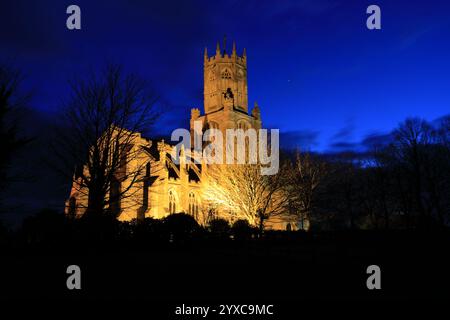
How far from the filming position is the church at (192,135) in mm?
40469

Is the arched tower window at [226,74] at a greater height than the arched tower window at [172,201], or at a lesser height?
greater

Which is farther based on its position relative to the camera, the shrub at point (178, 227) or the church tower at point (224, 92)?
the church tower at point (224, 92)

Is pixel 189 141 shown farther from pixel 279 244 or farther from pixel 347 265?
pixel 347 265

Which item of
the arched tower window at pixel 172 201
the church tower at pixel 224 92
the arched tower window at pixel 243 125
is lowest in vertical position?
the arched tower window at pixel 172 201

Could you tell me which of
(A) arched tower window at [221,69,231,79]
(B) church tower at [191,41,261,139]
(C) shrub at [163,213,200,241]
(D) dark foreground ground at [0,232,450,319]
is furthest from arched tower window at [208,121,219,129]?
(D) dark foreground ground at [0,232,450,319]

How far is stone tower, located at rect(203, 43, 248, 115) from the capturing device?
2867 inches

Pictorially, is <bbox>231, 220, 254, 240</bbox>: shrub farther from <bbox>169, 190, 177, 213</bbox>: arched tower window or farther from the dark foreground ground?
<bbox>169, 190, 177, 213</bbox>: arched tower window

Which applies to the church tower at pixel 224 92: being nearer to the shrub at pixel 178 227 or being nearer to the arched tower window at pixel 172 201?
the arched tower window at pixel 172 201

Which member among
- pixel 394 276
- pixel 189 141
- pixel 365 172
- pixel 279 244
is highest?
pixel 189 141

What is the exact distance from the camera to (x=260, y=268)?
11.5 meters

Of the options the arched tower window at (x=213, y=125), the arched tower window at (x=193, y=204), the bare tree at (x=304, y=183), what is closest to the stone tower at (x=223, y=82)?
the arched tower window at (x=213, y=125)

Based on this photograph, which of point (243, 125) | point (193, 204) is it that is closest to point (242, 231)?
point (193, 204)
